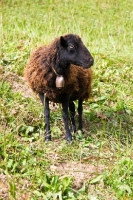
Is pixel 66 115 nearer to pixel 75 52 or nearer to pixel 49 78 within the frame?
pixel 49 78

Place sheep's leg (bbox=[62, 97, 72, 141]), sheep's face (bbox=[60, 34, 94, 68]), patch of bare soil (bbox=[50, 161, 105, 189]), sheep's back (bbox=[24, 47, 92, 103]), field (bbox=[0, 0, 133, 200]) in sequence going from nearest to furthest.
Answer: field (bbox=[0, 0, 133, 200]) → patch of bare soil (bbox=[50, 161, 105, 189]) → sheep's face (bbox=[60, 34, 94, 68]) → sheep's back (bbox=[24, 47, 92, 103]) → sheep's leg (bbox=[62, 97, 72, 141])

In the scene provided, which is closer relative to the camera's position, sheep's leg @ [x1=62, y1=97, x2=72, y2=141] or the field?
the field

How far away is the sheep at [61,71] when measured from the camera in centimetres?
508

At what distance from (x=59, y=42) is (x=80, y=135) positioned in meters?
1.30

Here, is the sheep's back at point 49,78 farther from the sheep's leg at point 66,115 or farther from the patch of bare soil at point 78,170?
the patch of bare soil at point 78,170

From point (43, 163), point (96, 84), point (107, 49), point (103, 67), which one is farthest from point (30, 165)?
point (107, 49)

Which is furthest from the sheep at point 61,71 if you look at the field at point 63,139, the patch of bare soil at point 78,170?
the patch of bare soil at point 78,170

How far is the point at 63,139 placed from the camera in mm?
5645

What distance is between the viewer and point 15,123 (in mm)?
5582

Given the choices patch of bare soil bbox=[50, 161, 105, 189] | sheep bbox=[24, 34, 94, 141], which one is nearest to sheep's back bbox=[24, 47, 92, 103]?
sheep bbox=[24, 34, 94, 141]

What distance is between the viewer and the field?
14.1ft

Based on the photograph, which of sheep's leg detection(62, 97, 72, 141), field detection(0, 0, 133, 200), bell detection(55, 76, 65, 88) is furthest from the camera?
sheep's leg detection(62, 97, 72, 141)

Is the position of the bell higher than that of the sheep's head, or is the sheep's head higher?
the sheep's head

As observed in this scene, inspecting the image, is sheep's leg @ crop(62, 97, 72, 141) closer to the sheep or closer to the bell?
the sheep
